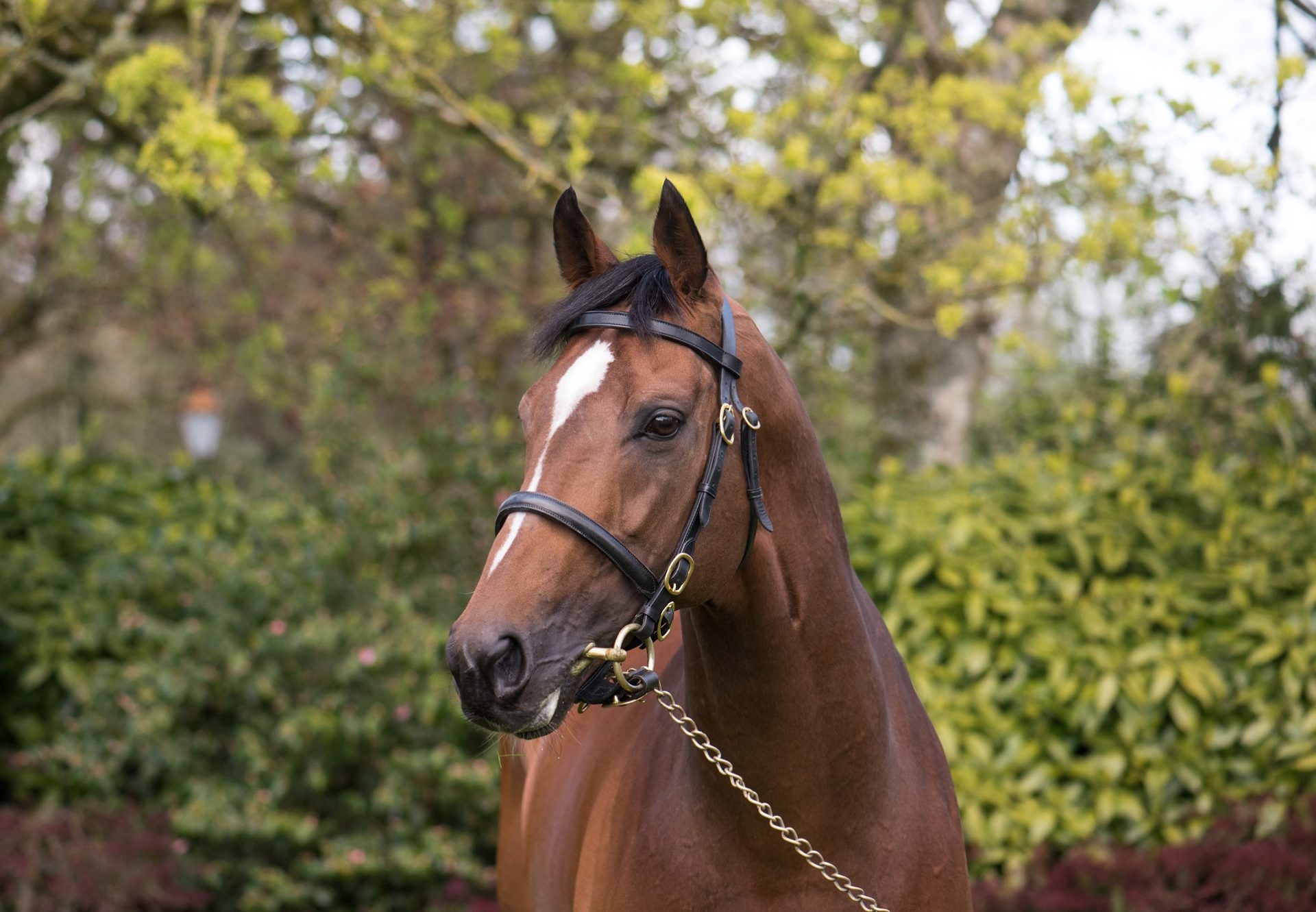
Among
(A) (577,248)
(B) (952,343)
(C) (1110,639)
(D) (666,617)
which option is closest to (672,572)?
(D) (666,617)

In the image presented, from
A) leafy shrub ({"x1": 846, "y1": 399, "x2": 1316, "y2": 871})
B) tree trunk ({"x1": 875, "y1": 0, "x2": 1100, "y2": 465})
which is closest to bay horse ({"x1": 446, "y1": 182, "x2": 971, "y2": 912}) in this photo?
leafy shrub ({"x1": 846, "y1": 399, "x2": 1316, "y2": 871})

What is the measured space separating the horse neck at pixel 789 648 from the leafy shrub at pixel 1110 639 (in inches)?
123

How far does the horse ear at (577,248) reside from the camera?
218 cm

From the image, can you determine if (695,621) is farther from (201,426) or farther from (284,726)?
(201,426)

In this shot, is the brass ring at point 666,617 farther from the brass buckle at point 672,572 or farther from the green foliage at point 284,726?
the green foliage at point 284,726

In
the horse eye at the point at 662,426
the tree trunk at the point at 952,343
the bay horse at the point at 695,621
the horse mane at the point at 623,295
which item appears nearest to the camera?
the bay horse at the point at 695,621

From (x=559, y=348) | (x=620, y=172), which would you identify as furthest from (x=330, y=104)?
(x=559, y=348)

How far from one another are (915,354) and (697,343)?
6122mm

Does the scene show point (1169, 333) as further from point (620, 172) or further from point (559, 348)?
point (559, 348)

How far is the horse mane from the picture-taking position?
201 centimetres

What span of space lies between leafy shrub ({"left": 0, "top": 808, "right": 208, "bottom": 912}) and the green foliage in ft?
0.51

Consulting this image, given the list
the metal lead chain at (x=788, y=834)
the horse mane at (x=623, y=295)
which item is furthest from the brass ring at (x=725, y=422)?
the metal lead chain at (x=788, y=834)

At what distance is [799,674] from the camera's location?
209 centimetres

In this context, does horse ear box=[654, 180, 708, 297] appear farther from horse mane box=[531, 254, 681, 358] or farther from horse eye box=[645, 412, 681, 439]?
horse eye box=[645, 412, 681, 439]
